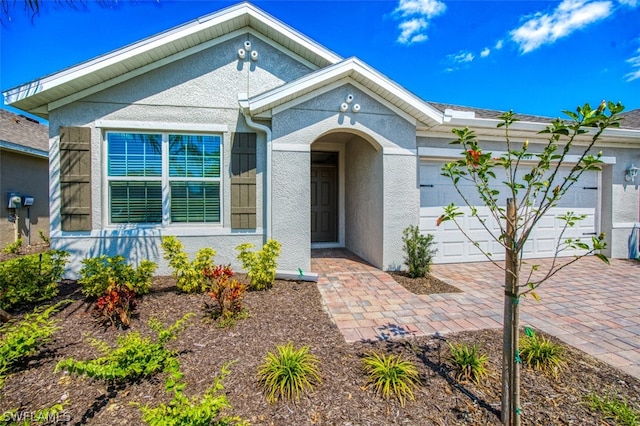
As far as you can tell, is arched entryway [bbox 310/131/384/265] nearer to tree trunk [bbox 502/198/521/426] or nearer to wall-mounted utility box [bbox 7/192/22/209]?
tree trunk [bbox 502/198/521/426]

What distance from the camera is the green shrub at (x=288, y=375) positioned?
92.2 inches

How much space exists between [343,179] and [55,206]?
6.50 m

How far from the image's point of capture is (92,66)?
4902 mm

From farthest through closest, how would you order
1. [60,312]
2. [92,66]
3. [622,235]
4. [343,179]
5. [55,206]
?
[343,179]
[622,235]
[55,206]
[92,66]
[60,312]

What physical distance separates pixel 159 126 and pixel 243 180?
190 centimetres

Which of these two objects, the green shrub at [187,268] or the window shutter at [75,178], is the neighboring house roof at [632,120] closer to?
the green shrub at [187,268]

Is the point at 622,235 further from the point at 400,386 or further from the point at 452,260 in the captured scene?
the point at 400,386

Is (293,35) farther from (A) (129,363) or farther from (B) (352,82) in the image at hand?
(A) (129,363)

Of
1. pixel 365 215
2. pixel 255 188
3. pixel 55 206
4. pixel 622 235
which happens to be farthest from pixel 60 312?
pixel 622 235

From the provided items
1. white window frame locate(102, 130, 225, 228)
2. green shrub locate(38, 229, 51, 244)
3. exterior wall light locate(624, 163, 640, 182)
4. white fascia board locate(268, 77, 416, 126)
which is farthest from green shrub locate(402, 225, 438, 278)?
green shrub locate(38, 229, 51, 244)

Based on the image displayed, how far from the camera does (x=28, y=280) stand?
414cm

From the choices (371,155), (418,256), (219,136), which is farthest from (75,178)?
(418,256)

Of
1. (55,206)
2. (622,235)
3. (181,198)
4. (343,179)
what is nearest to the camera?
(55,206)

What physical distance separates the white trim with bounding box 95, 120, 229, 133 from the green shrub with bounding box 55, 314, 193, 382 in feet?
13.4
